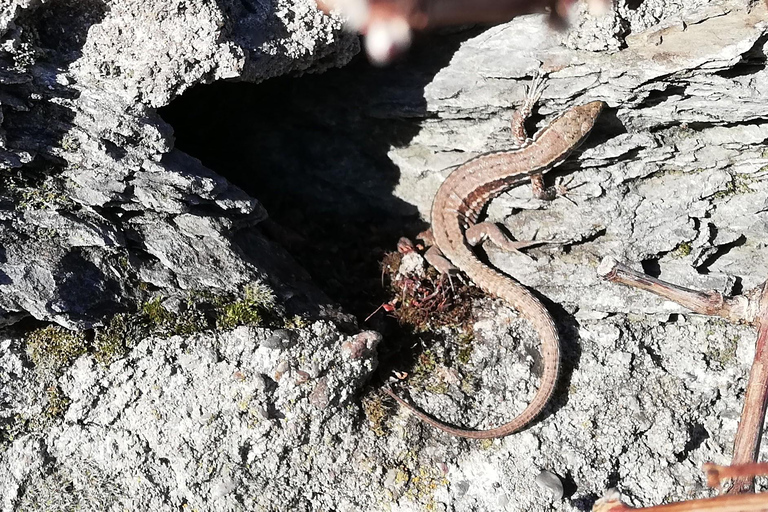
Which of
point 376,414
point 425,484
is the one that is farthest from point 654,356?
point 376,414

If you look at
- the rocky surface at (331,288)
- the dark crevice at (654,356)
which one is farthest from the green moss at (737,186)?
the dark crevice at (654,356)

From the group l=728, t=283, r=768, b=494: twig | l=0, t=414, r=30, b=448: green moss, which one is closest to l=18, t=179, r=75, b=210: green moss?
l=0, t=414, r=30, b=448: green moss

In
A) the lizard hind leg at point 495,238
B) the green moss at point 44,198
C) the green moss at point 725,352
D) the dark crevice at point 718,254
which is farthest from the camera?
the lizard hind leg at point 495,238

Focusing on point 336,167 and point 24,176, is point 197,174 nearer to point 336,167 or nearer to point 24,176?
point 24,176

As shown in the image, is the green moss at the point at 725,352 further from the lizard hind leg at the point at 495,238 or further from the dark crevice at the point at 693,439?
the lizard hind leg at the point at 495,238

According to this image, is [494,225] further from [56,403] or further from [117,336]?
[56,403]

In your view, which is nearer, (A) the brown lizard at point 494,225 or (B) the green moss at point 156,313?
(B) the green moss at point 156,313
